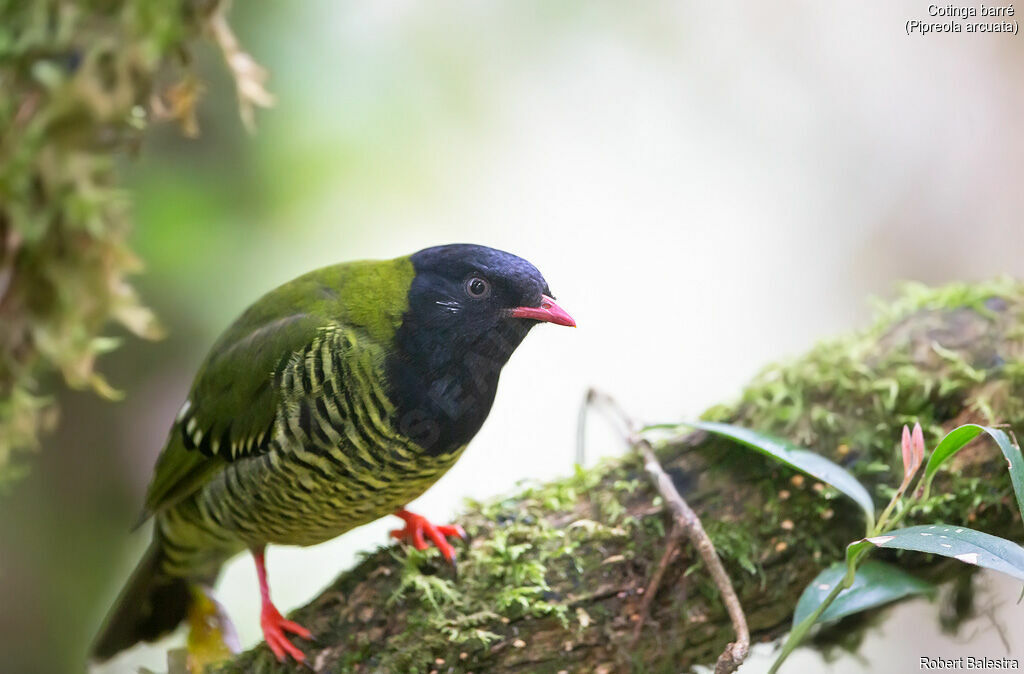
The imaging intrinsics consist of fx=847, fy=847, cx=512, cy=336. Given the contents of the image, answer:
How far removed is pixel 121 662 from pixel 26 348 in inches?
84.4

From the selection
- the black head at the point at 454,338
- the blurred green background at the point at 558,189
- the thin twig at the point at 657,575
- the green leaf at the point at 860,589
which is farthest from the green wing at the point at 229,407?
the green leaf at the point at 860,589

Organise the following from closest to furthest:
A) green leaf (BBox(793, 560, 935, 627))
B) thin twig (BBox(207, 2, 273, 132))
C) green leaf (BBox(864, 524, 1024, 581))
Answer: thin twig (BBox(207, 2, 273, 132))
green leaf (BBox(864, 524, 1024, 581))
green leaf (BBox(793, 560, 935, 627))

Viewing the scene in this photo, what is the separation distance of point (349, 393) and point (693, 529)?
1.04 meters

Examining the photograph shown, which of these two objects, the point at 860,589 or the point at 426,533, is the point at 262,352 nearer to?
the point at 426,533

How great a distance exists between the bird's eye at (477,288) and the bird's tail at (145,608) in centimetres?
150

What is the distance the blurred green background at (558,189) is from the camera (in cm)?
372

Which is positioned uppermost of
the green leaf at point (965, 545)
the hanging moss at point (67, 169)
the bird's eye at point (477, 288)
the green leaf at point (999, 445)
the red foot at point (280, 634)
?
the hanging moss at point (67, 169)

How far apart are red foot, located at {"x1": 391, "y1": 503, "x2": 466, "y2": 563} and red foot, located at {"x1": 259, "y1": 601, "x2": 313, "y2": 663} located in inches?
15.8

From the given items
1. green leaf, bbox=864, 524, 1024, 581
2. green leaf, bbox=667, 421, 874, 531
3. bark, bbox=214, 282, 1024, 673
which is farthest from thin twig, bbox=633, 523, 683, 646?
green leaf, bbox=864, 524, 1024, 581

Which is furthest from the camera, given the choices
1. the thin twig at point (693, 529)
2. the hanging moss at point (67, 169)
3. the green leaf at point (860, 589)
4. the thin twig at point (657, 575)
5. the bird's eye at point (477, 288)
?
the thin twig at point (657, 575)

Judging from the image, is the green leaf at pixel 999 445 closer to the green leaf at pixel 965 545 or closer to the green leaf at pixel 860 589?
the green leaf at pixel 965 545

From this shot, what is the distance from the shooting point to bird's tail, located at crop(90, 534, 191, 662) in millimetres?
2949

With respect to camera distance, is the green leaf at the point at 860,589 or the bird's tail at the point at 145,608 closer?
the green leaf at the point at 860,589

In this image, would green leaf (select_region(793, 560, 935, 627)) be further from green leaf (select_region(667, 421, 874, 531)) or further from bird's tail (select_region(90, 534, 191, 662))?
bird's tail (select_region(90, 534, 191, 662))
